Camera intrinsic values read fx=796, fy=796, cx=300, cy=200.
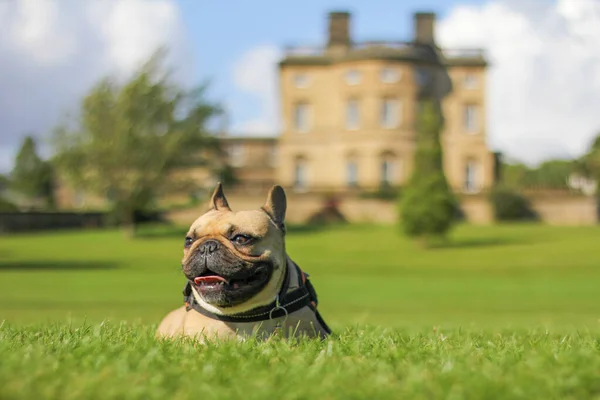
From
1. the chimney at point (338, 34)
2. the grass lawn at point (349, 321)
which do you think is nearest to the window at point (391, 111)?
the chimney at point (338, 34)

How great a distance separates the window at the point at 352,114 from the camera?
70500 millimetres

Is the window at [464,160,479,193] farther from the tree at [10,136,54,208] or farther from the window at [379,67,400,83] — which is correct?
the tree at [10,136,54,208]

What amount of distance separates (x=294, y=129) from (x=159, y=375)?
2727 inches

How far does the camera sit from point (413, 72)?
230 ft

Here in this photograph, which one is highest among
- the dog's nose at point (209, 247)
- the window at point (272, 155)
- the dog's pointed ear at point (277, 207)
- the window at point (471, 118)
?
the window at point (471, 118)

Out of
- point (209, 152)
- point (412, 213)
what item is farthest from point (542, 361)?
point (209, 152)

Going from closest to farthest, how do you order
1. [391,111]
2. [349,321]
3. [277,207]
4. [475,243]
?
[277,207], [349,321], [475,243], [391,111]

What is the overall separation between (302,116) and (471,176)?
16.4 metres

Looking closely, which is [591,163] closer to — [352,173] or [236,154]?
[352,173]

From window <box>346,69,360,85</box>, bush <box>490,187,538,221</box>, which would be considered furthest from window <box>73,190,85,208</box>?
bush <box>490,187,538,221</box>

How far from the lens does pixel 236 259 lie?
19.0ft

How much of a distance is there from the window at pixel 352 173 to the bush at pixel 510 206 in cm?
1204

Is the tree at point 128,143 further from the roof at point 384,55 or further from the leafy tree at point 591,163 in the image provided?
the leafy tree at point 591,163

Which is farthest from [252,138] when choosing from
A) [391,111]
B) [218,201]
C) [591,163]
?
[218,201]
